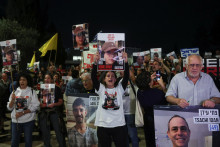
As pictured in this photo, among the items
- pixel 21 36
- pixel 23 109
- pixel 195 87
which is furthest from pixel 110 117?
pixel 21 36

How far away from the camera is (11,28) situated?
31812 mm

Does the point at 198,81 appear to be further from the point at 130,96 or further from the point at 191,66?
the point at 130,96

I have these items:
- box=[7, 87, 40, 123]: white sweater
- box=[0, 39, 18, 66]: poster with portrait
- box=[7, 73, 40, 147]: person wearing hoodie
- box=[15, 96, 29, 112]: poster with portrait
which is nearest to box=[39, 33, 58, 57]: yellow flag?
box=[0, 39, 18, 66]: poster with portrait

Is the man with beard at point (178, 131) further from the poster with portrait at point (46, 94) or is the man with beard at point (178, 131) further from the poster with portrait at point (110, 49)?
the poster with portrait at point (46, 94)

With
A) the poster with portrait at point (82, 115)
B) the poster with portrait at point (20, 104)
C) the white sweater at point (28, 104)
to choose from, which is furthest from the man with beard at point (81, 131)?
the poster with portrait at point (20, 104)

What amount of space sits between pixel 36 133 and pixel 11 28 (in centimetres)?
2828

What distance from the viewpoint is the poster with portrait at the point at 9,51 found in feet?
17.4

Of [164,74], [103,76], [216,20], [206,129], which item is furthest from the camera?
[216,20]

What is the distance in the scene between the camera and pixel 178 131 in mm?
3350

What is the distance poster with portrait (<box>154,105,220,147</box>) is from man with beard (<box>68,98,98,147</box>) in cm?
169

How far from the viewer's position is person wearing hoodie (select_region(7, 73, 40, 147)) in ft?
15.1

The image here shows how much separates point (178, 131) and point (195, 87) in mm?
719

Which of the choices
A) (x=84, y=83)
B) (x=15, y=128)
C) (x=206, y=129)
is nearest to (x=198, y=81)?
(x=206, y=129)

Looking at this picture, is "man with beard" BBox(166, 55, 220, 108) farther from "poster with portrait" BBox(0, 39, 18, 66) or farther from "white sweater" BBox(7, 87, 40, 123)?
"poster with portrait" BBox(0, 39, 18, 66)
